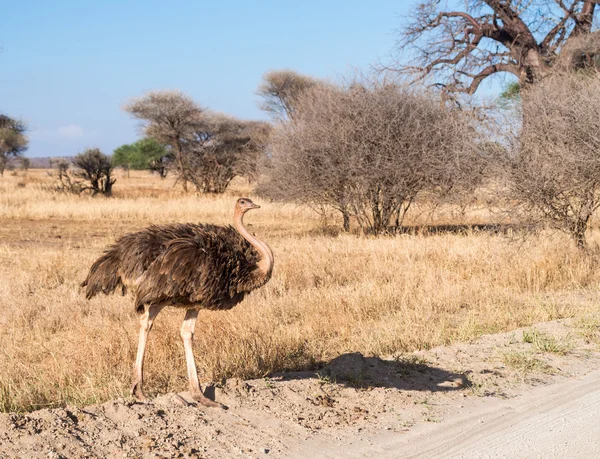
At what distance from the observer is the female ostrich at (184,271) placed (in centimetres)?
502

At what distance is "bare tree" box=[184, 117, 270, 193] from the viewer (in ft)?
112

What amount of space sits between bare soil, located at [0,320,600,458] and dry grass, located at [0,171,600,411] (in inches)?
19.2

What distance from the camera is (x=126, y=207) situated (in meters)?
24.0

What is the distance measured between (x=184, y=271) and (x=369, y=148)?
11607 millimetres

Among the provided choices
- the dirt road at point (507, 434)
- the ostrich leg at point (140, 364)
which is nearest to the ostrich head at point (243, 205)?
the ostrich leg at point (140, 364)

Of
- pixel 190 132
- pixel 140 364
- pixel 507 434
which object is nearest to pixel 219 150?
pixel 190 132

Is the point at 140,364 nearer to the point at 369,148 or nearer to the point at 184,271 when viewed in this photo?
the point at 184,271

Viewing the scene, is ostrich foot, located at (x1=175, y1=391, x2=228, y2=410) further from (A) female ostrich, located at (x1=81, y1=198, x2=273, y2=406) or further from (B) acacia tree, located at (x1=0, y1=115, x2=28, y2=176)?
(B) acacia tree, located at (x1=0, y1=115, x2=28, y2=176)

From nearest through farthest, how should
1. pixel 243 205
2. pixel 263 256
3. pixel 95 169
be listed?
pixel 263 256
pixel 243 205
pixel 95 169

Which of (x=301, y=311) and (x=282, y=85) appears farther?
(x=282, y=85)

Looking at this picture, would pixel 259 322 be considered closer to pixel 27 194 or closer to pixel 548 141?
pixel 548 141

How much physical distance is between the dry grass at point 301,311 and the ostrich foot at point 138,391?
0.53 ft

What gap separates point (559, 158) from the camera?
1075 centimetres

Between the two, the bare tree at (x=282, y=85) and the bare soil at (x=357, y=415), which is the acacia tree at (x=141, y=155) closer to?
the bare tree at (x=282, y=85)
